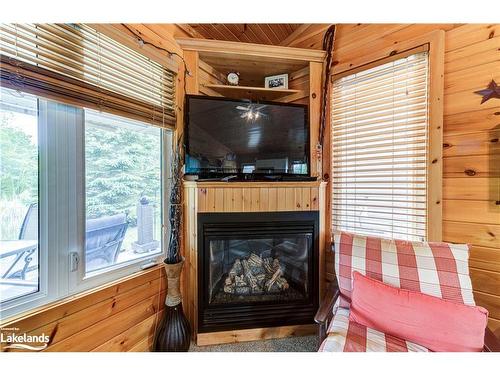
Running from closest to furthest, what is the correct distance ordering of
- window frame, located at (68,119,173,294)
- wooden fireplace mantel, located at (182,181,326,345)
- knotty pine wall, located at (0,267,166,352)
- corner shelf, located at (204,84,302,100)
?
knotty pine wall, located at (0,267,166,352), window frame, located at (68,119,173,294), wooden fireplace mantel, located at (182,181,326,345), corner shelf, located at (204,84,302,100)

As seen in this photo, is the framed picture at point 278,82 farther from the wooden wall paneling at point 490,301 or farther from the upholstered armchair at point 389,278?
the wooden wall paneling at point 490,301

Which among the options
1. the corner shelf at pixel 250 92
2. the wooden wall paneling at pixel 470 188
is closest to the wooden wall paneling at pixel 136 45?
the corner shelf at pixel 250 92

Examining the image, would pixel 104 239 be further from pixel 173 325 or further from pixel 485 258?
pixel 485 258

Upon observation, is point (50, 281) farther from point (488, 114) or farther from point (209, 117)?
point (488, 114)

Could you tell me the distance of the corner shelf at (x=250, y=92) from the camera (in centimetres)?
169

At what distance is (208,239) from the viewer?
4.90 ft

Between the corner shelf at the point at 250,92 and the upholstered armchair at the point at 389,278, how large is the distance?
1341 mm

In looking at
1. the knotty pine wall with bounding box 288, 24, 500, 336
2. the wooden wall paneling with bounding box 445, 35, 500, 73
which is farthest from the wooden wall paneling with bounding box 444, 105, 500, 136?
the wooden wall paneling with bounding box 445, 35, 500, 73

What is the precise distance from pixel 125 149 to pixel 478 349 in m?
2.09

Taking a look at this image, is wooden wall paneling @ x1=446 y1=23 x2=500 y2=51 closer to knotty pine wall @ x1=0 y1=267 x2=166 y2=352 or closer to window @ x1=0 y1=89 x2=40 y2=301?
window @ x1=0 y1=89 x2=40 y2=301

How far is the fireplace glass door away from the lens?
156 centimetres

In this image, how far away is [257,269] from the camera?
1675 millimetres

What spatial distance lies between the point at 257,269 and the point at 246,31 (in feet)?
7.03

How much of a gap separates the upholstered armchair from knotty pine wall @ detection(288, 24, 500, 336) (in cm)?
32
